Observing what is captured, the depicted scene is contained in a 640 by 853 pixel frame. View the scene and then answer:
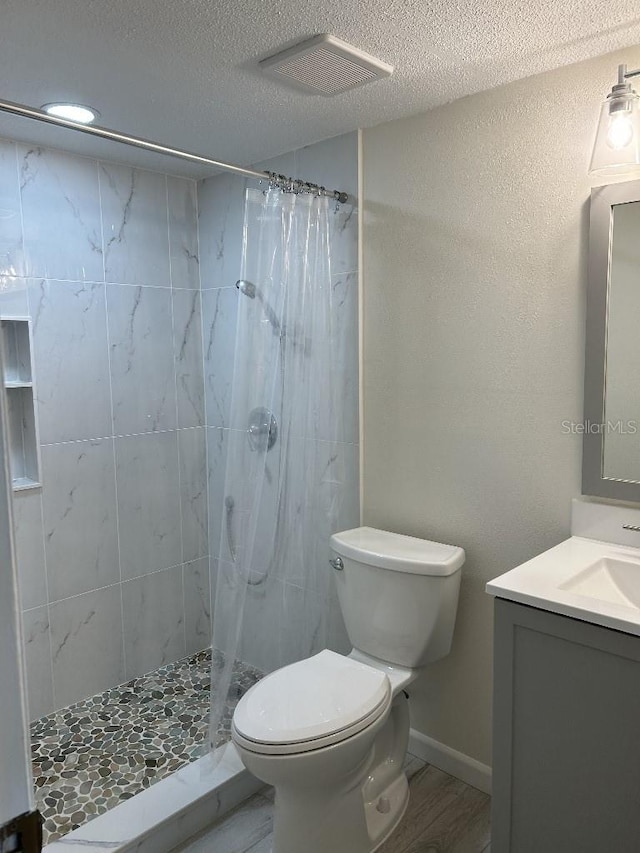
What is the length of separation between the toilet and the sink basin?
47 cm

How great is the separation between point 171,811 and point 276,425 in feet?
4.05

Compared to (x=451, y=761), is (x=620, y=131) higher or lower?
higher

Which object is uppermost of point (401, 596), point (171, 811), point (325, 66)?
point (325, 66)

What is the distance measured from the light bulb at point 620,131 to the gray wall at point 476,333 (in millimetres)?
184

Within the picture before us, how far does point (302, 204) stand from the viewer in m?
2.24

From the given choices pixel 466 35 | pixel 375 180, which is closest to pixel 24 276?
pixel 375 180

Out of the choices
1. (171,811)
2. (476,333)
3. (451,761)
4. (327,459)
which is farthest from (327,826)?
(476,333)

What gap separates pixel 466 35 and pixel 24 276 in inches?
69.3

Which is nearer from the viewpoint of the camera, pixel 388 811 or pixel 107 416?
pixel 388 811

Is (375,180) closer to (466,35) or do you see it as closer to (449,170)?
(449,170)

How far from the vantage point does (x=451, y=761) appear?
2.30 meters

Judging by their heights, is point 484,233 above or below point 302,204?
below

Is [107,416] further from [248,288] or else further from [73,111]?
[73,111]

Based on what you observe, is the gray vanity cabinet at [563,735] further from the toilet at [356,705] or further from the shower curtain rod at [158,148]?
the shower curtain rod at [158,148]
